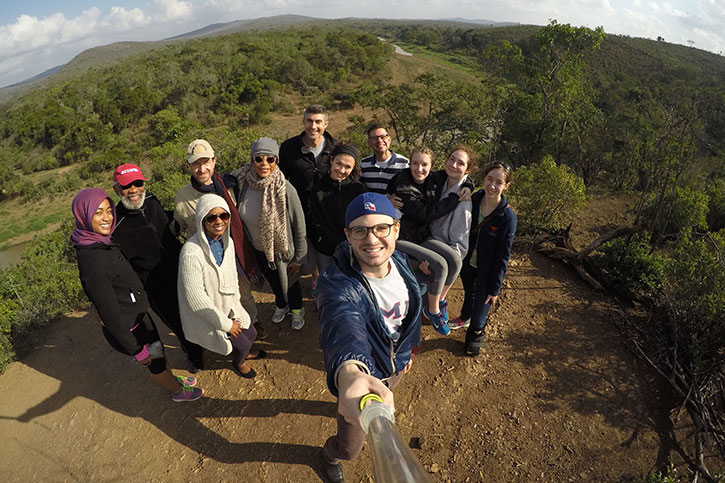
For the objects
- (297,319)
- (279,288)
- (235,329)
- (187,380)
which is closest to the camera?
(235,329)

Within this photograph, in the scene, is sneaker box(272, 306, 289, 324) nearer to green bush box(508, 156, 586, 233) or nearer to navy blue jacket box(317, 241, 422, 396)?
navy blue jacket box(317, 241, 422, 396)

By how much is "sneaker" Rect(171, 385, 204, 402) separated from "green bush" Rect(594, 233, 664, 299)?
6396 millimetres

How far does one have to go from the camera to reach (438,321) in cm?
403

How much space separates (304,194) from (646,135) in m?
19.1

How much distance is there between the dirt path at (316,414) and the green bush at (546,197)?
8.71 feet

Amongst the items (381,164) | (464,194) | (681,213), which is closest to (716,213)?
(681,213)

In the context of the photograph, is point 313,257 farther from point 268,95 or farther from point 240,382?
point 268,95

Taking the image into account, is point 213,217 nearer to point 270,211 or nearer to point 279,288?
point 270,211

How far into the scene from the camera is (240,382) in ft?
13.4

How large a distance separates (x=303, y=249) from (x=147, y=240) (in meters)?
1.57

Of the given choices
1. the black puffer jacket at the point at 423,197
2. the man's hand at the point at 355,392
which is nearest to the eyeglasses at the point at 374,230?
the man's hand at the point at 355,392

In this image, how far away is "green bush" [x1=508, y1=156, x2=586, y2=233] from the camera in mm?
6790

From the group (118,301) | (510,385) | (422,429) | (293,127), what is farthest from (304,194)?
(293,127)

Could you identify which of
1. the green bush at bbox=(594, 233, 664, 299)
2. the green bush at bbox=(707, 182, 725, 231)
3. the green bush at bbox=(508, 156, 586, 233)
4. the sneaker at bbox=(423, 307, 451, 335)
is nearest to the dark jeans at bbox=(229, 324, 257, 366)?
the sneaker at bbox=(423, 307, 451, 335)
